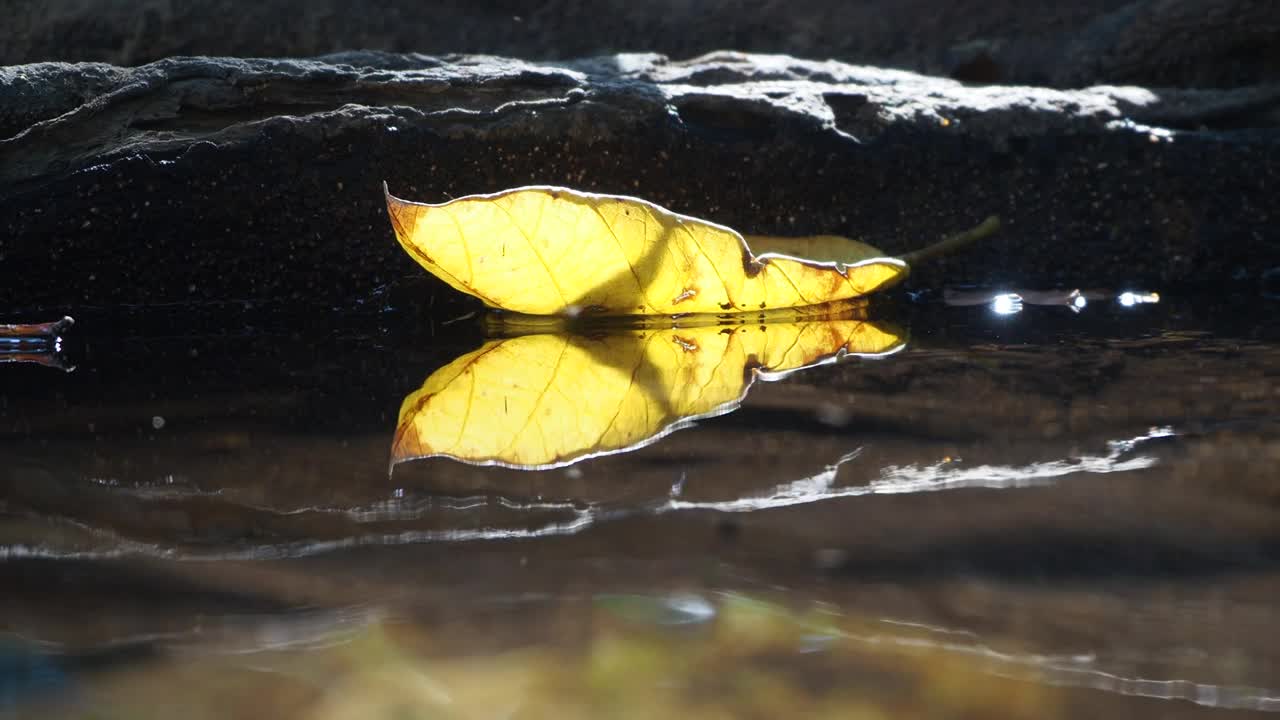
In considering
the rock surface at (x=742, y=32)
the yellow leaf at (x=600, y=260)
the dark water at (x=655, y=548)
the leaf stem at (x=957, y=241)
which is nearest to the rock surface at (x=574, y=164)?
the leaf stem at (x=957, y=241)

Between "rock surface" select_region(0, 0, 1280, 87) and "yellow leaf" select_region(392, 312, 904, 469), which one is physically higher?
"rock surface" select_region(0, 0, 1280, 87)

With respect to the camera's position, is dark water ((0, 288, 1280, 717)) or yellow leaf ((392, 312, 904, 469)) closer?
dark water ((0, 288, 1280, 717))

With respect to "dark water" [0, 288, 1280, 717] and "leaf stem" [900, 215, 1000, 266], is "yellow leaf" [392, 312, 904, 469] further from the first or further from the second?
"leaf stem" [900, 215, 1000, 266]

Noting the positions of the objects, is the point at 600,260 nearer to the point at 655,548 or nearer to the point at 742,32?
the point at 655,548

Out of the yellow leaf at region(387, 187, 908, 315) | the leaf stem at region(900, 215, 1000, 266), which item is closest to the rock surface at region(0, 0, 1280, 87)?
the leaf stem at region(900, 215, 1000, 266)

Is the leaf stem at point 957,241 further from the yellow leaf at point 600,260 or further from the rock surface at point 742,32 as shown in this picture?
the rock surface at point 742,32

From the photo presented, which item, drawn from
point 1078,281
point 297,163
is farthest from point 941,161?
point 297,163
